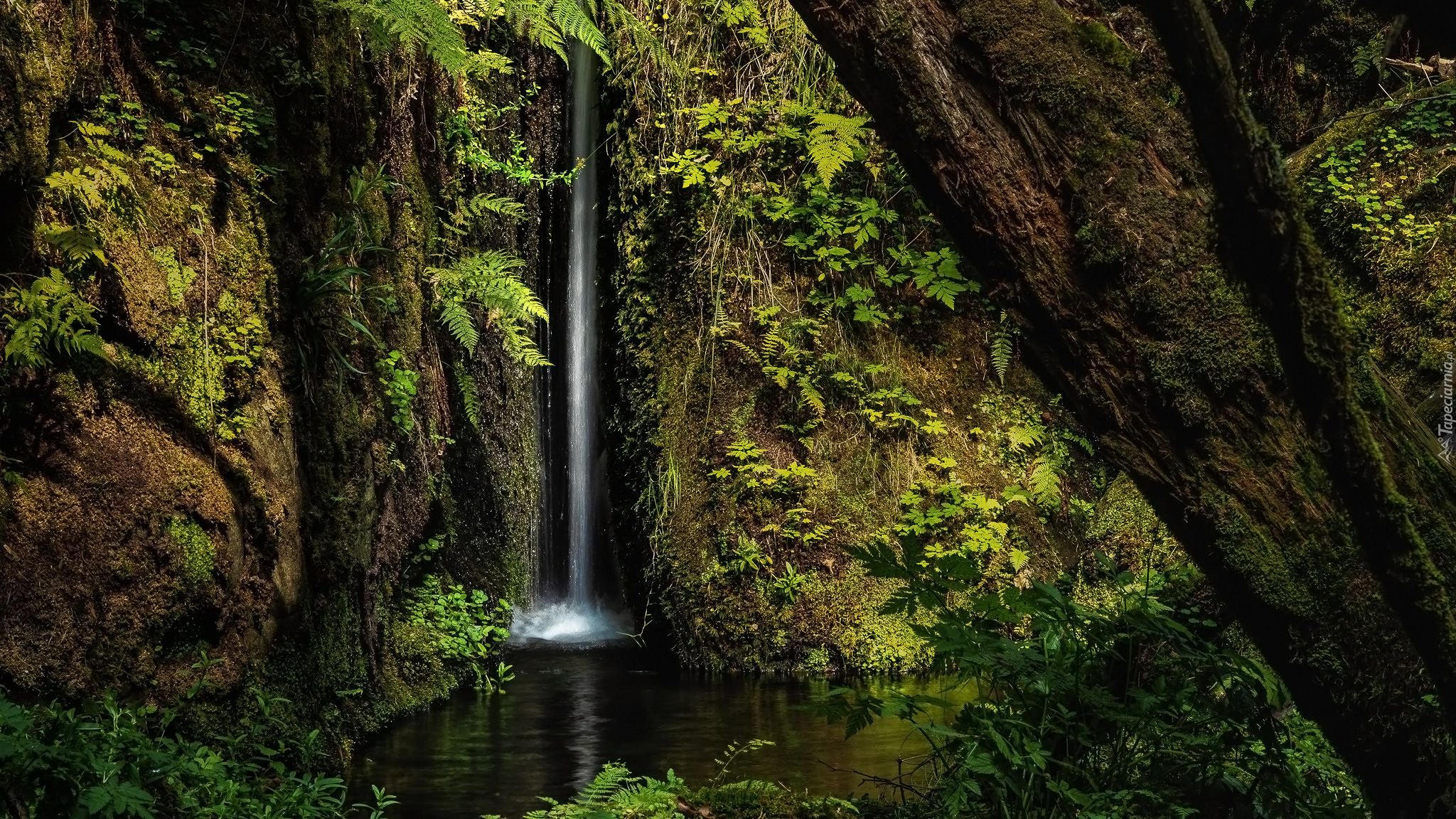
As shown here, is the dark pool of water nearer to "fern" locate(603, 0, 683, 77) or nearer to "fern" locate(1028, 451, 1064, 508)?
"fern" locate(1028, 451, 1064, 508)

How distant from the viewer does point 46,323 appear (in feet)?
12.8

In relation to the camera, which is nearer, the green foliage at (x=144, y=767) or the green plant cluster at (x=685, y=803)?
the green foliage at (x=144, y=767)

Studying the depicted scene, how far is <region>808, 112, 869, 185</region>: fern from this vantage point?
751 cm

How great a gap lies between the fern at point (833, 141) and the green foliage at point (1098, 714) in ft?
14.7

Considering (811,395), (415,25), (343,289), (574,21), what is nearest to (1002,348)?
(811,395)

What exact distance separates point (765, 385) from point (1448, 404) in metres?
4.05

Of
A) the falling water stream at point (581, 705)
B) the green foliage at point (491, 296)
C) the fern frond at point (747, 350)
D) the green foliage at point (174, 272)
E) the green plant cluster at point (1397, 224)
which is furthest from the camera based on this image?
A: the fern frond at point (747, 350)

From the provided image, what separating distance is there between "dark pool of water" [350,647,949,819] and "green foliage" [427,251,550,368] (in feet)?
6.56

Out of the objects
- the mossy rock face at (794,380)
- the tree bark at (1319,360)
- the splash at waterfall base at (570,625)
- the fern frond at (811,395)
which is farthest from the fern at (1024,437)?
the tree bark at (1319,360)

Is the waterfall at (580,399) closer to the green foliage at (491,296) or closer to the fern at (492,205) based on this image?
the fern at (492,205)

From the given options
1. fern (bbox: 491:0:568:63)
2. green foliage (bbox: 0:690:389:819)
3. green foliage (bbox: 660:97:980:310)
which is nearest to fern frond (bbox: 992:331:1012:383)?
green foliage (bbox: 660:97:980:310)

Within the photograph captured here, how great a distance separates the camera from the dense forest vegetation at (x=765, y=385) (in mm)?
2477

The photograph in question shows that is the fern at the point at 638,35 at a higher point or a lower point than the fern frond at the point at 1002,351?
higher

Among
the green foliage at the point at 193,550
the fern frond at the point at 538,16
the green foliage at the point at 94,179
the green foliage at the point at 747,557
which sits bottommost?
the green foliage at the point at 747,557
